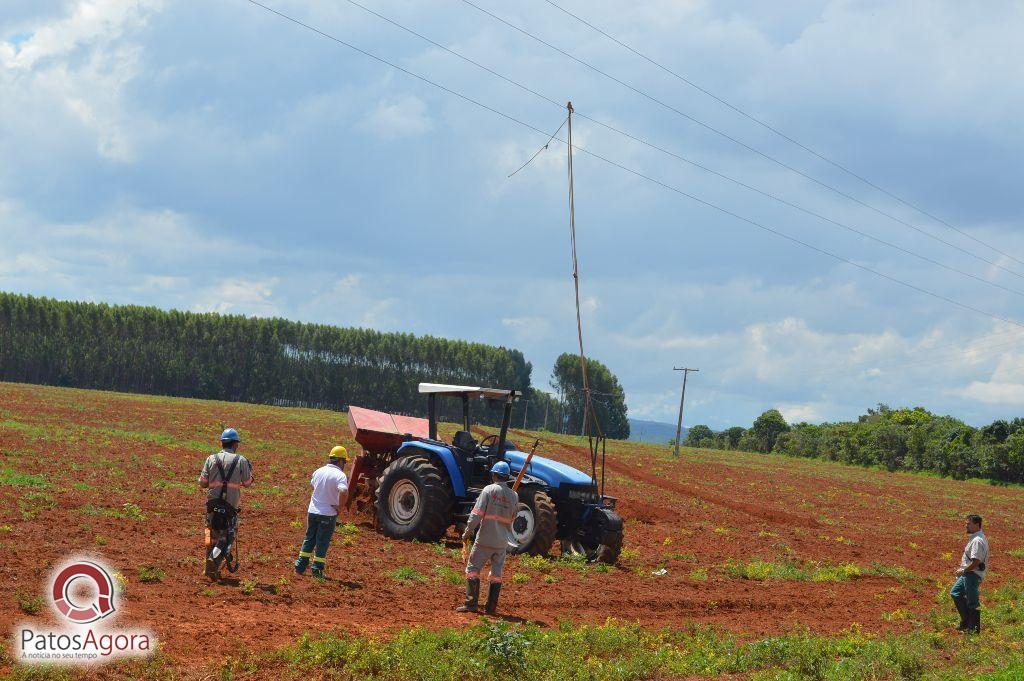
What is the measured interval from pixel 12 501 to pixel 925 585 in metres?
16.8

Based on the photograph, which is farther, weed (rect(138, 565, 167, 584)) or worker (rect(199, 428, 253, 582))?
worker (rect(199, 428, 253, 582))

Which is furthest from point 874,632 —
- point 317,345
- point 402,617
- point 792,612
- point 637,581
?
point 317,345

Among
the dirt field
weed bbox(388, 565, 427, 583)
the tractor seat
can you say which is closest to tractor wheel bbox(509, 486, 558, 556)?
the dirt field

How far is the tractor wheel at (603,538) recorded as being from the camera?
589 inches

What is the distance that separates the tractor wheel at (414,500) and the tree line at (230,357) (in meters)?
69.1

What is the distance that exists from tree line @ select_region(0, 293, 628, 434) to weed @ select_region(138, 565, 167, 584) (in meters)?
73.9

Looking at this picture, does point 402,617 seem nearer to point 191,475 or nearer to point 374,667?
point 374,667

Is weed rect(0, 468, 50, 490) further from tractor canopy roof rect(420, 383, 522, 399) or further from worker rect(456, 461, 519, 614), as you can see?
worker rect(456, 461, 519, 614)

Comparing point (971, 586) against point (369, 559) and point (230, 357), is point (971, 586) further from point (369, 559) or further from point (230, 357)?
point (230, 357)

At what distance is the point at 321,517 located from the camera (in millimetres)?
11797

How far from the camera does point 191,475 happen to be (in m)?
21.8

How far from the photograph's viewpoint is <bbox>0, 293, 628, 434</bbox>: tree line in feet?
305

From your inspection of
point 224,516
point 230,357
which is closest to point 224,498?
point 224,516

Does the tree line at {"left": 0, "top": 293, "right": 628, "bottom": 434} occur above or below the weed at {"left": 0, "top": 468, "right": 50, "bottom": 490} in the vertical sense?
above
